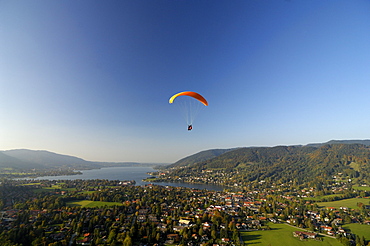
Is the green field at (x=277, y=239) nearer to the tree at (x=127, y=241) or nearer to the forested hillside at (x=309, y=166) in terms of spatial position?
the tree at (x=127, y=241)

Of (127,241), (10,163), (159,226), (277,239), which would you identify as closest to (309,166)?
(277,239)

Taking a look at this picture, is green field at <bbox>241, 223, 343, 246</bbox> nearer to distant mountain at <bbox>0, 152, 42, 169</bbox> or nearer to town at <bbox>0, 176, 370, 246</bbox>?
town at <bbox>0, 176, 370, 246</bbox>

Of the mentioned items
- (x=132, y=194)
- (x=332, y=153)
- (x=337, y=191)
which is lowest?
(x=337, y=191)

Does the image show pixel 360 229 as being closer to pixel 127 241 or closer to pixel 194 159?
pixel 127 241

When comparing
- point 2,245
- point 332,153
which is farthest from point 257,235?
point 332,153

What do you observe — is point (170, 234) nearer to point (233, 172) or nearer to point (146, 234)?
point (146, 234)

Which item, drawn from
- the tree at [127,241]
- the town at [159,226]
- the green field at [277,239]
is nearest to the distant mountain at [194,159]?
the town at [159,226]

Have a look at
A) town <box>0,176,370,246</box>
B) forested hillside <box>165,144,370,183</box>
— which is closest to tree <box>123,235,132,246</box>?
town <box>0,176,370,246</box>
